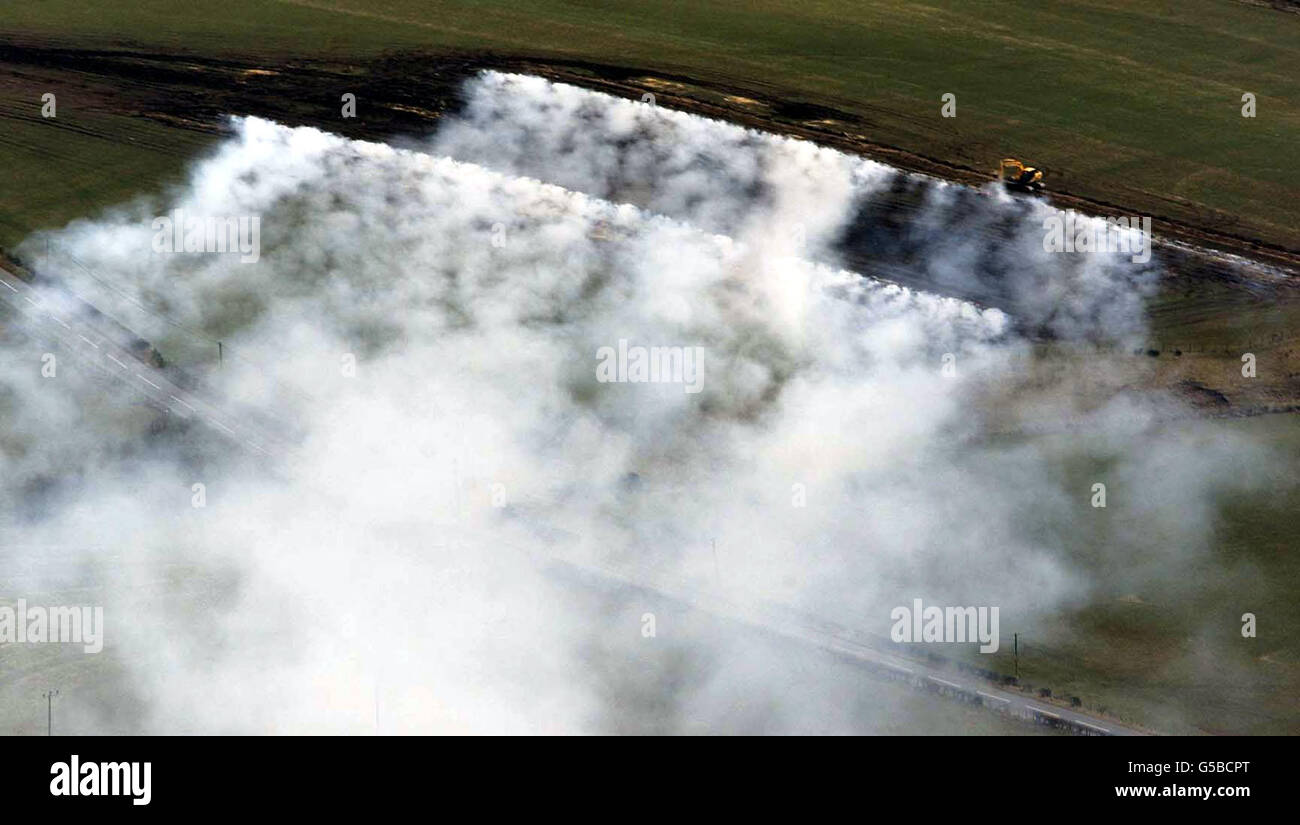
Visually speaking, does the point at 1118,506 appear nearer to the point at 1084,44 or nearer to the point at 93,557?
the point at 1084,44

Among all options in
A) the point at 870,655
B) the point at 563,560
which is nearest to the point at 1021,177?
the point at 870,655

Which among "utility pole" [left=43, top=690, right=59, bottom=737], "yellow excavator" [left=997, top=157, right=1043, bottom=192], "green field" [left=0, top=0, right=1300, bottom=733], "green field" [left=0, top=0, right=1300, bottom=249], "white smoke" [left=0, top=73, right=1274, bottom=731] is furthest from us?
"green field" [left=0, top=0, right=1300, bottom=249]

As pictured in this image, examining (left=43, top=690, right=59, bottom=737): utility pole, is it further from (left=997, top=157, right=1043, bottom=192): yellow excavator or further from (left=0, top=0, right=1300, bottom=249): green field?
(left=997, top=157, right=1043, bottom=192): yellow excavator

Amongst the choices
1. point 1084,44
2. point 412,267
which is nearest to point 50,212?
point 412,267

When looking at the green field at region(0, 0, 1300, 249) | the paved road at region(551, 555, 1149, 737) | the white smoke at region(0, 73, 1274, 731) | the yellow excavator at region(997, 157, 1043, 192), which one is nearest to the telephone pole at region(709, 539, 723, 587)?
the white smoke at region(0, 73, 1274, 731)

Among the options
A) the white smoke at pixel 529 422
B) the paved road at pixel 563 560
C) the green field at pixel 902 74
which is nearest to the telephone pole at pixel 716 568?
the white smoke at pixel 529 422

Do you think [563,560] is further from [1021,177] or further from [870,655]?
[1021,177]
